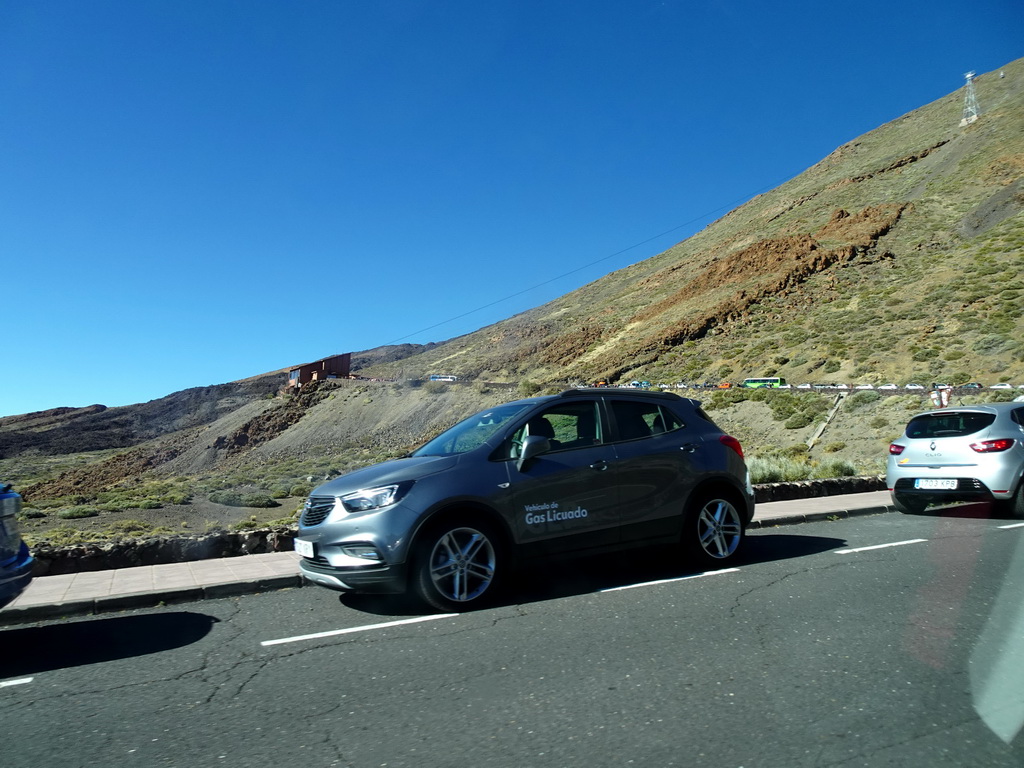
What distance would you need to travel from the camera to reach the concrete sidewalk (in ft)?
21.1

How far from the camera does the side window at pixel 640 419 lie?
716 centimetres

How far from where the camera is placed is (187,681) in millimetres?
4645

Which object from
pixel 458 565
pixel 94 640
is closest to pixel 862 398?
pixel 458 565

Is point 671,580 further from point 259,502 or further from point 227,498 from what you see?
point 227,498

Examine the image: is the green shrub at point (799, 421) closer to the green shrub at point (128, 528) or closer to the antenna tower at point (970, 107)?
the green shrub at point (128, 528)

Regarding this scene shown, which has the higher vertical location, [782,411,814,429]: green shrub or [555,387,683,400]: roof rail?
[555,387,683,400]: roof rail

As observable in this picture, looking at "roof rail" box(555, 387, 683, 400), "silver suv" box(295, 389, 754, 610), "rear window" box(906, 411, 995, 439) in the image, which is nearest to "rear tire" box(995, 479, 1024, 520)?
"rear window" box(906, 411, 995, 439)

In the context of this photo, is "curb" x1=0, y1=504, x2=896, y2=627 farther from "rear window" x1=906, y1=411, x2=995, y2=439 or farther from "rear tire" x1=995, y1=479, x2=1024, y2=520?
"rear tire" x1=995, y1=479, x2=1024, y2=520

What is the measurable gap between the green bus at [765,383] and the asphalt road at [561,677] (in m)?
30.3

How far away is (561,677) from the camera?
4.46m

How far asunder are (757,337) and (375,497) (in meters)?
43.7

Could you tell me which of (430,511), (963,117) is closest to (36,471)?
(430,511)

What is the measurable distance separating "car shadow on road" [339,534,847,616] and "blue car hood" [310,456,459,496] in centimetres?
103

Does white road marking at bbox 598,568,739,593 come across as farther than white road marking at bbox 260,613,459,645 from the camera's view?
Yes
